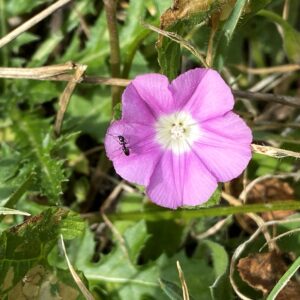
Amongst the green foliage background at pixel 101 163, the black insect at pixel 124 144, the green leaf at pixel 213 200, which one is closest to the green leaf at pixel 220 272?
the green foliage background at pixel 101 163

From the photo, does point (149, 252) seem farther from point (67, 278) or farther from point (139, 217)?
point (67, 278)

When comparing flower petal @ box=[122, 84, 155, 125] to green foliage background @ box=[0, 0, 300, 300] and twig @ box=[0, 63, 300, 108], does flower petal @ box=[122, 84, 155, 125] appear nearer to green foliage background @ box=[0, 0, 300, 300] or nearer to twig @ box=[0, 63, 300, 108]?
green foliage background @ box=[0, 0, 300, 300]

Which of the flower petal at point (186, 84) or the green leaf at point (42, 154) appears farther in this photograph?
the green leaf at point (42, 154)

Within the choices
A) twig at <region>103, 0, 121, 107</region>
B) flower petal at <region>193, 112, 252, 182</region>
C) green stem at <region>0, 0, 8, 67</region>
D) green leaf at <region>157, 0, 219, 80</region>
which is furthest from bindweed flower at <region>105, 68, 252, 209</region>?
green stem at <region>0, 0, 8, 67</region>

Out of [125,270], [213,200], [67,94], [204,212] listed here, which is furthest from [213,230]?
[67,94]

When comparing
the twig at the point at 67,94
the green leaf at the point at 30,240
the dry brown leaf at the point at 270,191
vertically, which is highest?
the twig at the point at 67,94

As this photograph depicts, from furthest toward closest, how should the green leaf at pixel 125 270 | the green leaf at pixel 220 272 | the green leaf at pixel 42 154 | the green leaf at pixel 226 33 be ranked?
1. the green leaf at pixel 125 270
2. the green leaf at pixel 42 154
3. the green leaf at pixel 220 272
4. the green leaf at pixel 226 33

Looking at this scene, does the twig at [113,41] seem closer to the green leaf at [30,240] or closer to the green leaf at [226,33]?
the green leaf at [226,33]
